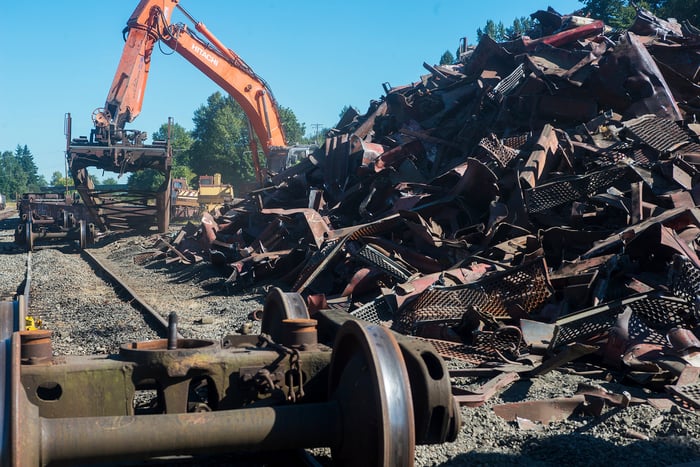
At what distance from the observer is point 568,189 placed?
8.52 m

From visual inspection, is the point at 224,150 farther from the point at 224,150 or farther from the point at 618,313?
the point at 618,313

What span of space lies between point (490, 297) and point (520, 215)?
207 centimetres

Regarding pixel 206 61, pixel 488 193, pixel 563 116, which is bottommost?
pixel 488 193

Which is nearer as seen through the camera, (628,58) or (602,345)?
(602,345)

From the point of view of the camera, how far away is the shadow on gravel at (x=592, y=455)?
368 centimetres

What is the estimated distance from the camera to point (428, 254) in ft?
28.5

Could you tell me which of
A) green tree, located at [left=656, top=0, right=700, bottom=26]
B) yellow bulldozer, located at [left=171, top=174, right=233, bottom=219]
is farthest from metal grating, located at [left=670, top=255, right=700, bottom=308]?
yellow bulldozer, located at [left=171, top=174, right=233, bottom=219]

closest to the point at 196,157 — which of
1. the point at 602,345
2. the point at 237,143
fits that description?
the point at 237,143

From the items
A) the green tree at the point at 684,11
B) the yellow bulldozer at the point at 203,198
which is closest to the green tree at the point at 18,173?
the yellow bulldozer at the point at 203,198

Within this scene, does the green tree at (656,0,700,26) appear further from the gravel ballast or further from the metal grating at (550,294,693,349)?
the metal grating at (550,294,693,349)

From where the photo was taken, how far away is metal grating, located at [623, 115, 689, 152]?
360 inches

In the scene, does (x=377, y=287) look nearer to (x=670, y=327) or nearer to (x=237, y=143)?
(x=670, y=327)

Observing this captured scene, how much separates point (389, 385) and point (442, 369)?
0.46 m

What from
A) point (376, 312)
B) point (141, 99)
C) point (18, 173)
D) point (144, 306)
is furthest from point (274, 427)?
point (18, 173)
